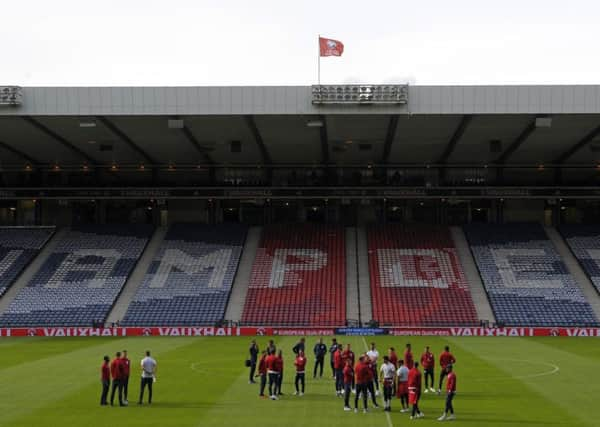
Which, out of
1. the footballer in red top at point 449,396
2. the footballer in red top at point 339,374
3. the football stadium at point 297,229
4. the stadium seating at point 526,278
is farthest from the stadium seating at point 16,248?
the footballer in red top at point 449,396

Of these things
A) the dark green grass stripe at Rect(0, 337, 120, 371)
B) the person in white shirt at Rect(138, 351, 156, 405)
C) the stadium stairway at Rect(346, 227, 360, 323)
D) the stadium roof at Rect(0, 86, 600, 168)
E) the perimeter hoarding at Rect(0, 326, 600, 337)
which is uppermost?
the stadium roof at Rect(0, 86, 600, 168)

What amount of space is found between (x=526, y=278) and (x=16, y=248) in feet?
142

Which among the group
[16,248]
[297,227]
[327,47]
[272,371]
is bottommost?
[272,371]

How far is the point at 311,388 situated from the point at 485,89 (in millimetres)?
29992

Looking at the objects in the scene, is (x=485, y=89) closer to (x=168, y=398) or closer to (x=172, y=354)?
(x=172, y=354)

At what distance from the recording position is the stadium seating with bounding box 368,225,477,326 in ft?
194

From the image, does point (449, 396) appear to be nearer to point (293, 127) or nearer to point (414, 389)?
point (414, 389)

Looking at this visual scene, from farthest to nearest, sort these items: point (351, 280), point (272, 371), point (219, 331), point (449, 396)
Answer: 1. point (351, 280)
2. point (219, 331)
3. point (272, 371)
4. point (449, 396)

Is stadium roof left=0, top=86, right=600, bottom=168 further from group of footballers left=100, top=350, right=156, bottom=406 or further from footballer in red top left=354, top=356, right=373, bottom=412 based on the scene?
footballer in red top left=354, top=356, right=373, bottom=412

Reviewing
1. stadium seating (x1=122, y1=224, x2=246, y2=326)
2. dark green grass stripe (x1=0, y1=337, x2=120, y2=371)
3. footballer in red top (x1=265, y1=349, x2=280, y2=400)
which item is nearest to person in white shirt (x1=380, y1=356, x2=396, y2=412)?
footballer in red top (x1=265, y1=349, x2=280, y2=400)

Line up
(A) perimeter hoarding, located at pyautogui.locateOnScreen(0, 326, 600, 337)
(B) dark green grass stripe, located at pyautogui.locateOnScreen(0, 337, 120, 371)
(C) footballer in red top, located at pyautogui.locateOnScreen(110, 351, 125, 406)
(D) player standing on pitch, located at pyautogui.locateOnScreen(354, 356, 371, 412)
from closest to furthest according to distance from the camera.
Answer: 1. (D) player standing on pitch, located at pyautogui.locateOnScreen(354, 356, 371, 412)
2. (C) footballer in red top, located at pyautogui.locateOnScreen(110, 351, 125, 406)
3. (B) dark green grass stripe, located at pyautogui.locateOnScreen(0, 337, 120, 371)
4. (A) perimeter hoarding, located at pyautogui.locateOnScreen(0, 326, 600, 337)

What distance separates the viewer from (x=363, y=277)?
6538 centimetres

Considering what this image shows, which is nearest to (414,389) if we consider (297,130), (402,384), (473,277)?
(402,384)

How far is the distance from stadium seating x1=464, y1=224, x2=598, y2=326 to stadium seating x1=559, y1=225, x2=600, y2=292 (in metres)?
1.68
